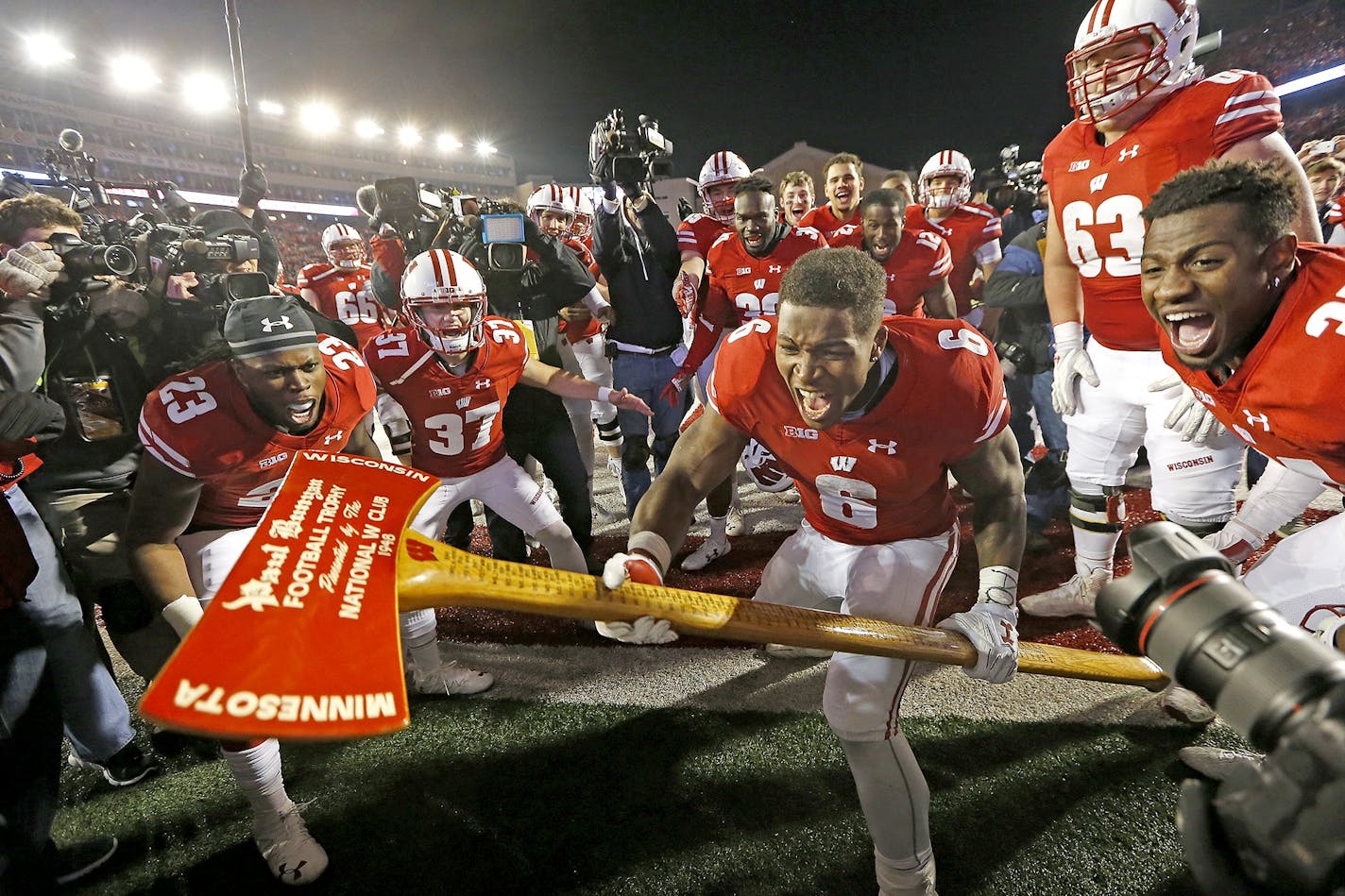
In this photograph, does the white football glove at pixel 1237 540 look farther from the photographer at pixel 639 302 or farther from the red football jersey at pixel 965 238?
the red football jersey at pixel 965 238

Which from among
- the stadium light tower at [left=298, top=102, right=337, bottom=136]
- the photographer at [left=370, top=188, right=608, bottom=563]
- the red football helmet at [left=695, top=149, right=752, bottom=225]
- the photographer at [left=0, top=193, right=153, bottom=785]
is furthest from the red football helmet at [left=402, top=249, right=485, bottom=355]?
the stadium light tower at [left=298, top=102, right=337, bottom=136]

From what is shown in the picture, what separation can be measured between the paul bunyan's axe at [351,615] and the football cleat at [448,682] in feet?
5.96

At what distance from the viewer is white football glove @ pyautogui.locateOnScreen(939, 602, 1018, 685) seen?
67.3 inches

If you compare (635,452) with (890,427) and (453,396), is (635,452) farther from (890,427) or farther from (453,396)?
(890,427)

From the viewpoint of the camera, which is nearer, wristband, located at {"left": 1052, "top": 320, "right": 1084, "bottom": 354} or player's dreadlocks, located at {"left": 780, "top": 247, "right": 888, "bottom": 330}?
player's dreadlocks, located at {"left": 780, "top": 247, "right": 888, "bottom": 330}

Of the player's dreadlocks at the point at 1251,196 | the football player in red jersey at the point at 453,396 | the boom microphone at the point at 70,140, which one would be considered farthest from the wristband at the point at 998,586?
the boom microphone at the point at 70,140

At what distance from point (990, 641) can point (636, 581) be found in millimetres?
991

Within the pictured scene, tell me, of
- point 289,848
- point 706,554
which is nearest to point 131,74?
point 706,554

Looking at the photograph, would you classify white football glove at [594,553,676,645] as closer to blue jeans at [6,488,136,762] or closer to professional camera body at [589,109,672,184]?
blue jeans at [6,488,136,762]

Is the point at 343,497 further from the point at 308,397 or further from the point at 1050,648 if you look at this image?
the point at 1050,648

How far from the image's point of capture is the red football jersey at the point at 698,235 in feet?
15.8

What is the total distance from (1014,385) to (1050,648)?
3477 millimetres

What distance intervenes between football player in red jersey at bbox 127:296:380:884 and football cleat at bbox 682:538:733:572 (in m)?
2.46

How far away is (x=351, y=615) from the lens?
3.65 ft
